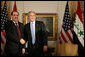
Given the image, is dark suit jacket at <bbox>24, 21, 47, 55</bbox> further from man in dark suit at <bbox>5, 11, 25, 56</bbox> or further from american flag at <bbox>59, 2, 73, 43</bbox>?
american flag at <bbox>59, 2, 73, 43</bbox>

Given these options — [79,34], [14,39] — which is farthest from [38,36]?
[79,34]

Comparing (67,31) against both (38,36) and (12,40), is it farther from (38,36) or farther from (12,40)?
(12,40)

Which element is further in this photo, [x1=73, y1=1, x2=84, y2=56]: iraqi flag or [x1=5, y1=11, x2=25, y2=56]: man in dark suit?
[x1=73, y1=1, x2=84, y2=56]: iraqi flag

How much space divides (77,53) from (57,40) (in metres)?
1.28

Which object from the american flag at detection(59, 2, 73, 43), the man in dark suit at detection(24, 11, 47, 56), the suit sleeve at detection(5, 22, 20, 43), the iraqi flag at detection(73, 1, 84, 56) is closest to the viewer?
the suit sleeve at detection(5, 22, 20, 43)

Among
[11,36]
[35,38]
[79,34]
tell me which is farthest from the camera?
[79,34]

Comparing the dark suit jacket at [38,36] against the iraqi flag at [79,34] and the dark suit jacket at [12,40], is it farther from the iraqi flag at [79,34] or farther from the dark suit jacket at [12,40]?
the iraqi flag at [79,34]

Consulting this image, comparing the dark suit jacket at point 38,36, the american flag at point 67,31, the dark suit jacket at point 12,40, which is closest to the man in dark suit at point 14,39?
the dark suit jacket at point 12,40

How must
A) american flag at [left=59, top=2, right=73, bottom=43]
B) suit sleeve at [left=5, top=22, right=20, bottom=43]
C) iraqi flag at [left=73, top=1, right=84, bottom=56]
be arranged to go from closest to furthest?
suit sleeve at [left=5, top=22, right=20, bottom=43] → iraqi flag at [left=73, top=1, right=84, bottom=56] → american flag at [left=59, top=2, right=73, bottom=43]

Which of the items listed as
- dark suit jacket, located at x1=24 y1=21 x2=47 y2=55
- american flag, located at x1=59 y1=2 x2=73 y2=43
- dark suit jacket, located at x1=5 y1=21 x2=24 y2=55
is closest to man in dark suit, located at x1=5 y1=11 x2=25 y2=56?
dark suit jacket, located at x1=5 y1=21 x2=24 y2=55

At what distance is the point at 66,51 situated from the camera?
5160mm

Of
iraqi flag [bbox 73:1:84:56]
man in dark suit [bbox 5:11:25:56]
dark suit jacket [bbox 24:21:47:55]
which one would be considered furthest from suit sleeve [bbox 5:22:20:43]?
iraqi flag [bbox 73:1:84:56]

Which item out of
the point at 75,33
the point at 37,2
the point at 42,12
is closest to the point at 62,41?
the point at 75,33

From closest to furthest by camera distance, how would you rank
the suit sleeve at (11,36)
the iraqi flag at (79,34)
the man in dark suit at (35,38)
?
the suit sleeve at (11,36)
the man in dark suit at (35,38)
the iraqi flag at (79,34)
